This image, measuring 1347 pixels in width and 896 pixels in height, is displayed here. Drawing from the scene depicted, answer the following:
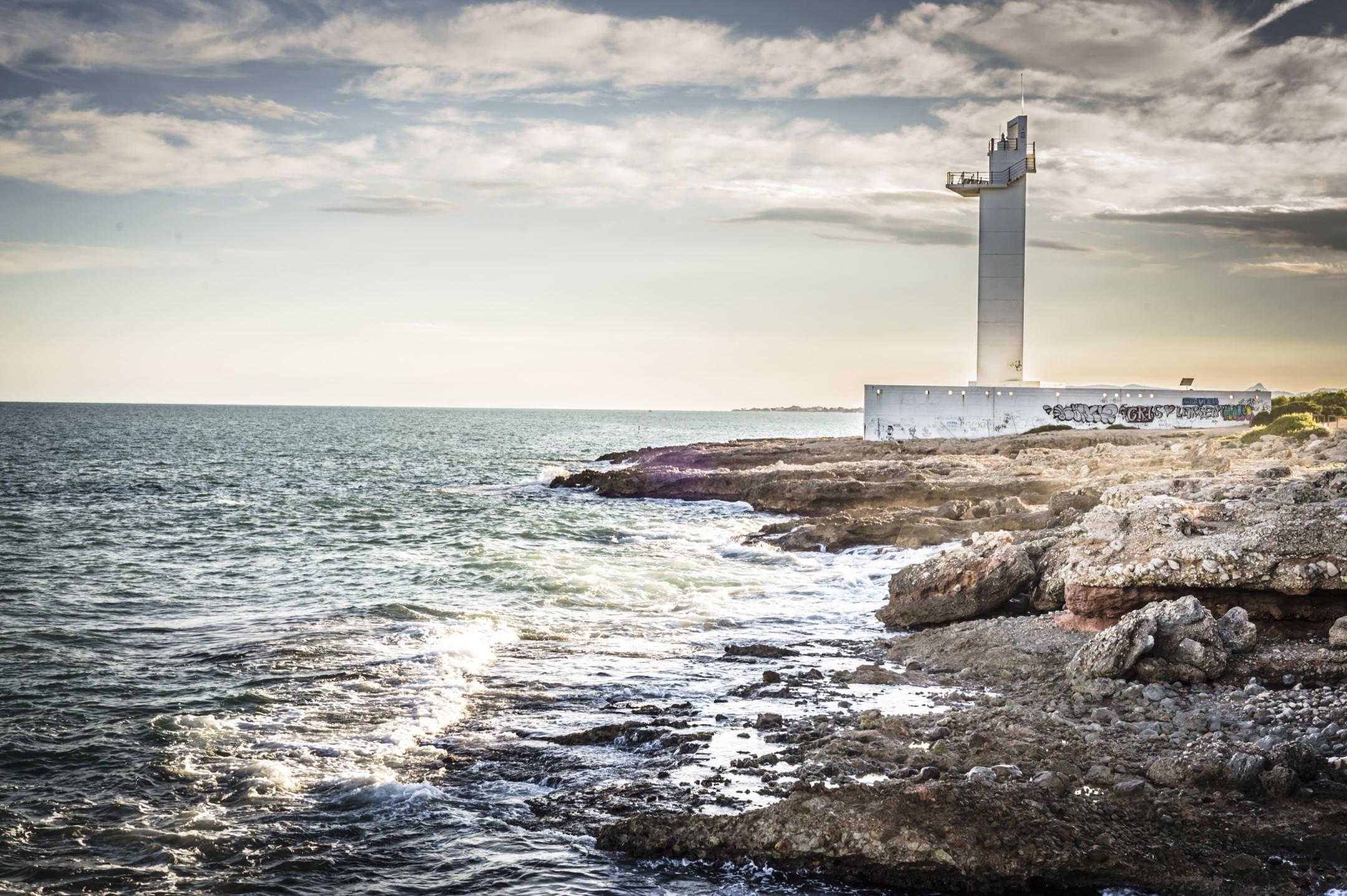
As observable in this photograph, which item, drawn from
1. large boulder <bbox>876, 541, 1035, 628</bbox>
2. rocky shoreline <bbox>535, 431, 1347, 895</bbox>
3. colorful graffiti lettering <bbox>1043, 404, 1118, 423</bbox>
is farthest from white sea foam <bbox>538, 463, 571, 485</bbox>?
rocky shoreline <bbox>535, 431, 1347, 895</bbox>

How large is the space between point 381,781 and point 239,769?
1.58 meters

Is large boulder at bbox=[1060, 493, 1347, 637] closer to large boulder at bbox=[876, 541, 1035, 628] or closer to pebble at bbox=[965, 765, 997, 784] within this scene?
large boulder at bbox=[876, 541, 1035, 628]

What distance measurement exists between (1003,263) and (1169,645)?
41.7 m

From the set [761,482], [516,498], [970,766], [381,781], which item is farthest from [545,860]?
[516,498]

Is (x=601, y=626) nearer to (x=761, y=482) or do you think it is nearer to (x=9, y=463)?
(x=761, y=482)

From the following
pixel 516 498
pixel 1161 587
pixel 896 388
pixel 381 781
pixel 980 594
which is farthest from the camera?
pixel 896 388

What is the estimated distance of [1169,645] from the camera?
1002 centimetres

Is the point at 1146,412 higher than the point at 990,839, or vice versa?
the point at 1146,412

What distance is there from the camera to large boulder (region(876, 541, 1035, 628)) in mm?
14023

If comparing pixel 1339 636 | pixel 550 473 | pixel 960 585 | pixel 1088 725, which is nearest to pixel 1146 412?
pixel 550 473

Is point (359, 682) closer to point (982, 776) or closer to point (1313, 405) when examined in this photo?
point (982, 776)

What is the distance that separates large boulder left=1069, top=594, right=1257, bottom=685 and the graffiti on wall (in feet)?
133

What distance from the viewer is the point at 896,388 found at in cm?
5081

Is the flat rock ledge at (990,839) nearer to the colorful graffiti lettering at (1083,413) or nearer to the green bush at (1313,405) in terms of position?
the green bush at (1313,405)
